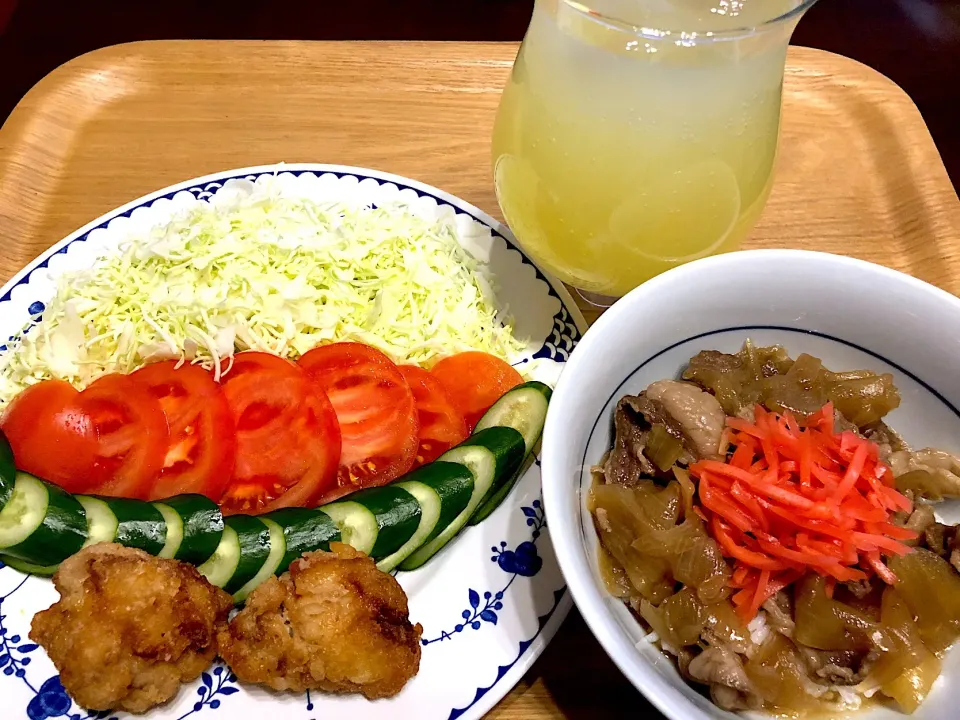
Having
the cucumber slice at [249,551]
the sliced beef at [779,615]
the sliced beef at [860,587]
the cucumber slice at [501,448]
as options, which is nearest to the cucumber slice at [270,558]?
the cucumber slice at [249,551]

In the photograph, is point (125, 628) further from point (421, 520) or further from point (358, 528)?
point (421, 520)

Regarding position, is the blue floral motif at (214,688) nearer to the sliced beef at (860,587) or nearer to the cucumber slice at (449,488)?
the cucumber slice at (449,488)

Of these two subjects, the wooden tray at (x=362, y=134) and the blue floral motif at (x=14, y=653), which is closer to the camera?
the blue floral motif at (x=14, y=653)

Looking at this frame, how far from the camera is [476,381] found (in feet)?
6.53

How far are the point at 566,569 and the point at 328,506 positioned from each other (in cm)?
65

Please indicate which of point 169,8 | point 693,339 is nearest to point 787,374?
point 693,339

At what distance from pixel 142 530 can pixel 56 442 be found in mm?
363

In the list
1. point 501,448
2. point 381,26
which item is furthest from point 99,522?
point 381,26

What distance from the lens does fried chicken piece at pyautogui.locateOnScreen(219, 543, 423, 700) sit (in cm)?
147

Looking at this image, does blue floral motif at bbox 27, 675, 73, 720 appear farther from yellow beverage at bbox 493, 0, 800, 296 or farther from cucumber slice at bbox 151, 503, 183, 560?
yellow beverage at bbox 493, 0, 800, 296

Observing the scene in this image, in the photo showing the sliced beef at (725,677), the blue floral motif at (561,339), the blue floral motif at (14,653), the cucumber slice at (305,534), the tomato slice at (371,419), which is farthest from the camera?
the blue floral motif at (561,339)

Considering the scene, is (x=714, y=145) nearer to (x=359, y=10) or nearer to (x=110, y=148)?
(x=110, y=148)

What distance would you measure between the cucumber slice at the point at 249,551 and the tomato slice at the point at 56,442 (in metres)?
0.42

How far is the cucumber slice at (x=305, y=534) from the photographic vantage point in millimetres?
1611
